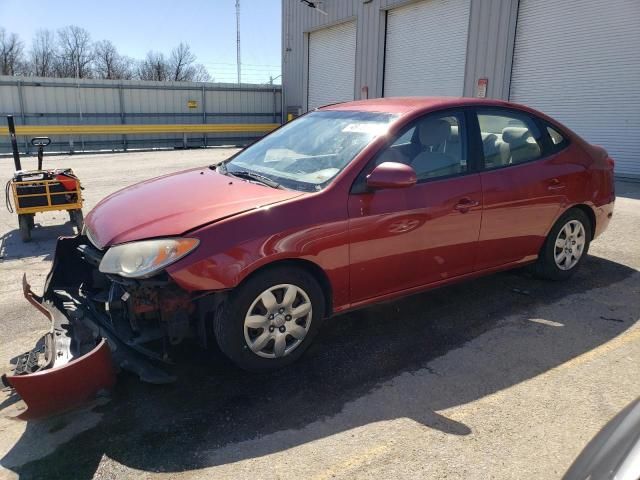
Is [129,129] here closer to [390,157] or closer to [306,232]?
[390,157]

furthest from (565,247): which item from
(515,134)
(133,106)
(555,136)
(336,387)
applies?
(133,106)

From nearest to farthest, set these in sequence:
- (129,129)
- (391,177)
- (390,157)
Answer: (391,177), (390,157), (129,129)

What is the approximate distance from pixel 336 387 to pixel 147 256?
1.34 meters

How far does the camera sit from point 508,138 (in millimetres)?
4371

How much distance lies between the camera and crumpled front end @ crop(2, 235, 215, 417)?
269 centimetres

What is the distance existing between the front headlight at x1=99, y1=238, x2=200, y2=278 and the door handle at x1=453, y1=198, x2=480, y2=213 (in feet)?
6.30

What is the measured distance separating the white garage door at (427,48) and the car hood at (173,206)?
485 inches

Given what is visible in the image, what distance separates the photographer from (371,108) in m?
4.11

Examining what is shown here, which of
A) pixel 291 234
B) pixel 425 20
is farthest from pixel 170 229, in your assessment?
pixel 425 20

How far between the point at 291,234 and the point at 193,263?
60cm

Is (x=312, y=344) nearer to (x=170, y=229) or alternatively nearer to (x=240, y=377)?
(x=240, y=377)

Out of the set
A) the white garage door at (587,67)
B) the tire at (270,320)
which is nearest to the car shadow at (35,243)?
the tire at (270,320)

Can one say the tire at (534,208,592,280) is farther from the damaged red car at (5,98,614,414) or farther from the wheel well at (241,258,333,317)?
the wheel well at (241,258,333,317)

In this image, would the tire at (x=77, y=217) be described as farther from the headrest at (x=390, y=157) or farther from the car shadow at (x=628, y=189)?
the car shadow at (x=628, y=189)
